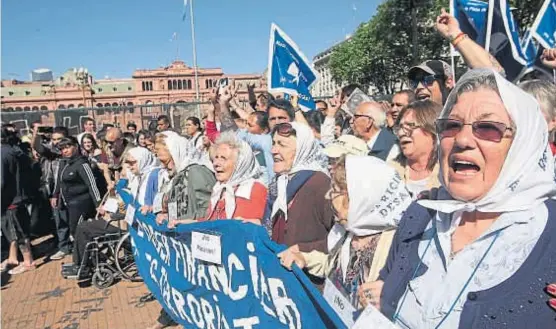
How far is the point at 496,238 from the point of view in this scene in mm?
1423

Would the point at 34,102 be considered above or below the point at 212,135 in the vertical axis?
above

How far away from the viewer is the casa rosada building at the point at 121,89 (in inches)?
3221

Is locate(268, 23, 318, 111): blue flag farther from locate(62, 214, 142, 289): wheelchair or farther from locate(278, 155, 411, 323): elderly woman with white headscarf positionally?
locate(278, 155, 411, 323): elderly woman with white headscarf

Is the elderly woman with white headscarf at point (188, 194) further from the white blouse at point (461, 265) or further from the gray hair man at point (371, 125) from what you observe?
the white blouse at point (461, 265)

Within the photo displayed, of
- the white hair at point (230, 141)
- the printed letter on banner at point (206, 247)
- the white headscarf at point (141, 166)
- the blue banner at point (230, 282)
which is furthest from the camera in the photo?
the white headscarf at point (141, 166)

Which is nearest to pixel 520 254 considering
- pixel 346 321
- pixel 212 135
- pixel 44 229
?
pixel 346 321

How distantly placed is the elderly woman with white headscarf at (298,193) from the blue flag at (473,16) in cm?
189

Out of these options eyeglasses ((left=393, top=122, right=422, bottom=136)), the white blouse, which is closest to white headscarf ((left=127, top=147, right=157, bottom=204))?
eyeglasses ((left=393, top=122, right=422, bottom=136))

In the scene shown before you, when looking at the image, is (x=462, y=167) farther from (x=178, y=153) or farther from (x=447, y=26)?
(x=178, y=153)

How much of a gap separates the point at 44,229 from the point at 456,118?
9.16m

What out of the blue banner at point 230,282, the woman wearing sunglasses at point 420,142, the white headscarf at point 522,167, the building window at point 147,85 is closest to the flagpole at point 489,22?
the woman wearing sunglasses at point 420,142

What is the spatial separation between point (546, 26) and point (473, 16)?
70 centimetres

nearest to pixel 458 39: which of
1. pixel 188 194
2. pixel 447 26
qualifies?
pixel 447 26

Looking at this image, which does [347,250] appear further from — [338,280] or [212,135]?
[212,135]
